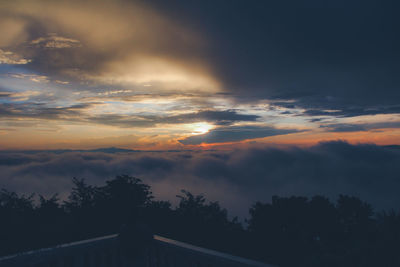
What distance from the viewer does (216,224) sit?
10367 millimetres

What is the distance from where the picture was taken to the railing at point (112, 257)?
3536 mm

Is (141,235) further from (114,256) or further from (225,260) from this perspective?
(225,260)

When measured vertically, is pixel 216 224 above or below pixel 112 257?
below

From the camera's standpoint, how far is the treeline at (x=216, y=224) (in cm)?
539

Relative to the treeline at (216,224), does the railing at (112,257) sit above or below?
above

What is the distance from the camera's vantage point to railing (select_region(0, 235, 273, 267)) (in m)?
3.54

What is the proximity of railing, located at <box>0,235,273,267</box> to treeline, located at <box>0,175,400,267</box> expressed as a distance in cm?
186

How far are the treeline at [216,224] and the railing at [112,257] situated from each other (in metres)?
1.86

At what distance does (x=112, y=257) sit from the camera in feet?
14.3

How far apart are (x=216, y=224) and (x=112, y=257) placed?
6.55 m

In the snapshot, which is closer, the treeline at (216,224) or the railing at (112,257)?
the railing at (112,257)

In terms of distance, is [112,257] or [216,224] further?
[216,224]

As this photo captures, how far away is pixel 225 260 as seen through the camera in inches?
137

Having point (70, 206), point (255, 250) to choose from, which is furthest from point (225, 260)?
point (70, 206)
